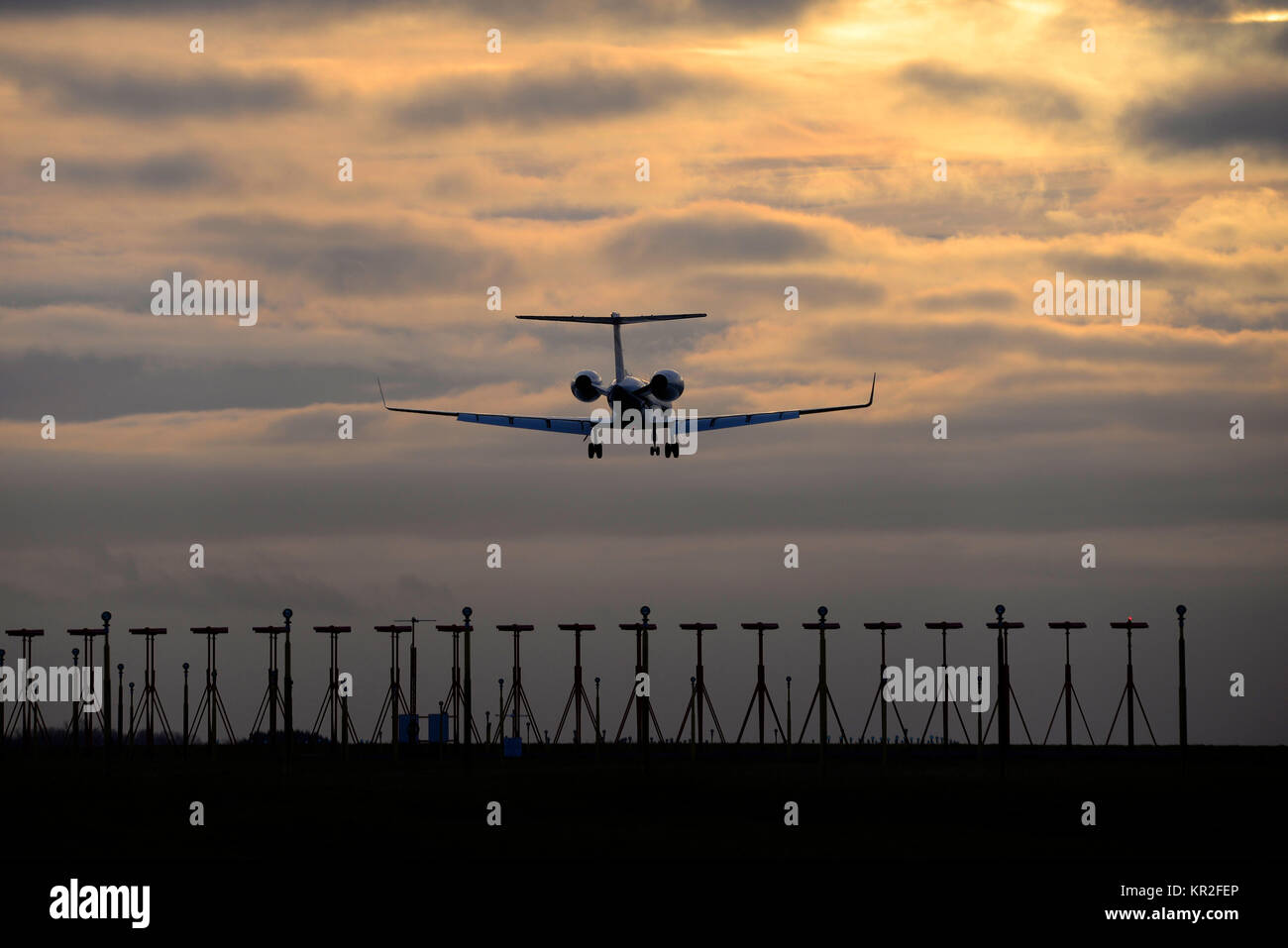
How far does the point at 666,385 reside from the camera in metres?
96.2

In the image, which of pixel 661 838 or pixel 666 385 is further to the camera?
pixel 666 385

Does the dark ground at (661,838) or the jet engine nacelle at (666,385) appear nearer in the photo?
the dark ground at (661,838)

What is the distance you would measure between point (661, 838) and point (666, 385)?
3713 cm

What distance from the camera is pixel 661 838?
6494cm

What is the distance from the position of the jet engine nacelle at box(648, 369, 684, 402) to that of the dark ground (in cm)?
2218

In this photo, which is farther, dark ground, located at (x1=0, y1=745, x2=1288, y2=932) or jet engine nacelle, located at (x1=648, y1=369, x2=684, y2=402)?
jet engine nacelle, located at (x1=648, y1=369, x2=684, y2=402)

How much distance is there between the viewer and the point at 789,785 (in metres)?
82.9

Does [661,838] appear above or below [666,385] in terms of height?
below

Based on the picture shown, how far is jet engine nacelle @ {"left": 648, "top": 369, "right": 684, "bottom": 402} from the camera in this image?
96062 millimetres

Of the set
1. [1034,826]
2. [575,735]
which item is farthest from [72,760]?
[1034,826]

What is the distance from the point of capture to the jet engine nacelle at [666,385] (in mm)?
96062

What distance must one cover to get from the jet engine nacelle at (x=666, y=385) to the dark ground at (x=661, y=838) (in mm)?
22182
